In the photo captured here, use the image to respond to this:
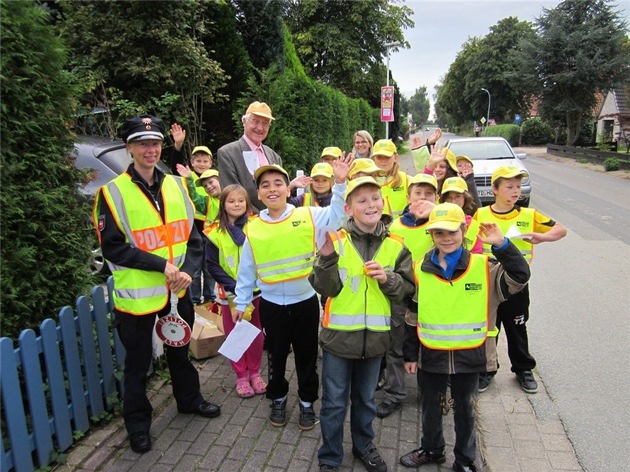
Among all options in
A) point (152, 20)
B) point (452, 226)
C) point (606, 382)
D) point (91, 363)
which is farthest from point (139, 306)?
point (152, 20)

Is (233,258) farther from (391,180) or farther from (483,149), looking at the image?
(483,149)

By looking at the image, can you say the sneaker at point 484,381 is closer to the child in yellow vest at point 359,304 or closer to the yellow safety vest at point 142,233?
the child in yellow vest at point 359,304

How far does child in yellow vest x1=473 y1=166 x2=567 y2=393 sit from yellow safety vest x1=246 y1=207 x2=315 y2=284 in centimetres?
142

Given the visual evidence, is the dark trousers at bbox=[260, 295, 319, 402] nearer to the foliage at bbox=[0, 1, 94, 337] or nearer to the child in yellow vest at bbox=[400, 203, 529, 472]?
the child in yellow vest at bbox=[400, 203, 529, 472]

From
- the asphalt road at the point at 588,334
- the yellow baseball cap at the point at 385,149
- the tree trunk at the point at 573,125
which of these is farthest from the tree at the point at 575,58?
the yellow baseball cap at the point at 385,149

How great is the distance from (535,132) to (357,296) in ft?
177

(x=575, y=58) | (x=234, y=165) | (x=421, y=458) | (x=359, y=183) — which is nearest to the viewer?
(x=359, y=183)

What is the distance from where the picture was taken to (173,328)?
3236 mm

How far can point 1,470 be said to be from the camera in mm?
2607

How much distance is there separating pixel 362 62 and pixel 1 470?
3281cm

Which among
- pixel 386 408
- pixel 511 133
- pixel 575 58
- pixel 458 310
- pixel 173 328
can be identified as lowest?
pixel 386 408

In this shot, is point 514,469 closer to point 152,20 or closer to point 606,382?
point 606,382

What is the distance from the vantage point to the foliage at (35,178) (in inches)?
106

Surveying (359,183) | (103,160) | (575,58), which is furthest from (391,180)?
(575,58)
